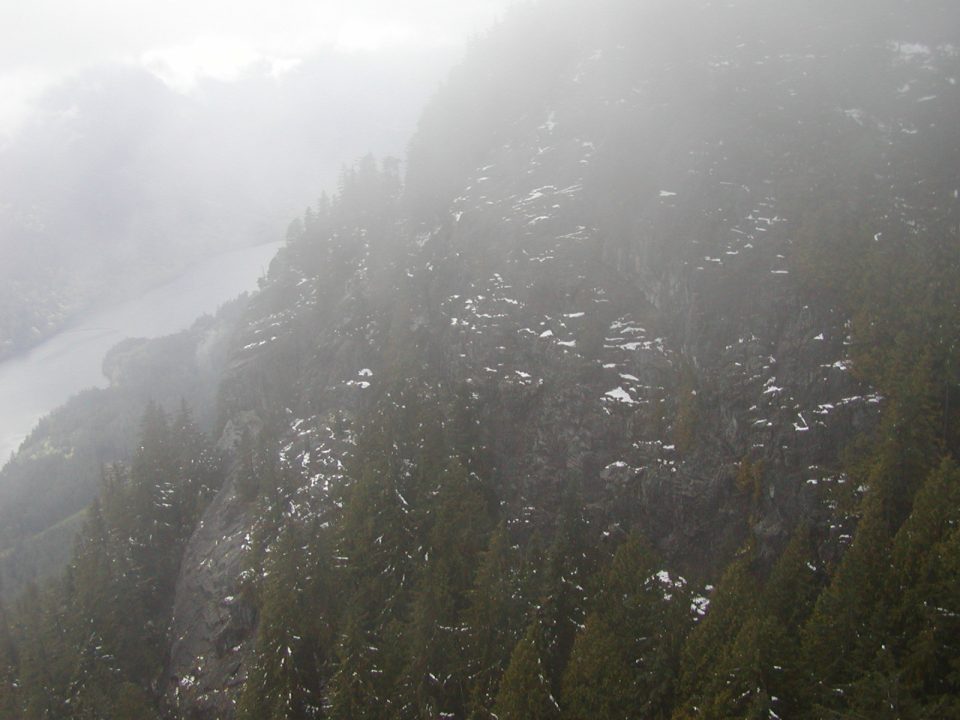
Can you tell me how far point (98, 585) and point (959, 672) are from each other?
5091 centimetres

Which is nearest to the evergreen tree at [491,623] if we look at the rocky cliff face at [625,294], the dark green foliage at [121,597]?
the rocky cliff face at [625,294]

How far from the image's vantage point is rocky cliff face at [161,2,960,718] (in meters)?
38.8

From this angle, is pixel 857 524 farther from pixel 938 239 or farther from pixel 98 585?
pixel 98 585

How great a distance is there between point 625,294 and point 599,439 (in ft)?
34.4

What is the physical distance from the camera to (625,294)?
47156mm

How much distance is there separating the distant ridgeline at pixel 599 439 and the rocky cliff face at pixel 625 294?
0.23m

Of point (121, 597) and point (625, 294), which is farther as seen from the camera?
point (121, 597)

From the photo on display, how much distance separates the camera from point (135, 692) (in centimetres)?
4344

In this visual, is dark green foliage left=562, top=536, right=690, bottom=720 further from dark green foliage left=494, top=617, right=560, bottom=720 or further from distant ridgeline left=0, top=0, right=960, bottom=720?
dark green foliage left=494, top=617, right=560, bottom=720

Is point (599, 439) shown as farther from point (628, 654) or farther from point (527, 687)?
point (527, 687)

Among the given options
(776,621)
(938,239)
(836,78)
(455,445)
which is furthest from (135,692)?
(836,78)

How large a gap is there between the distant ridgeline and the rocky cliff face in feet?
0.75

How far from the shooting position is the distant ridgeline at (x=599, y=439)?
29.7 meters

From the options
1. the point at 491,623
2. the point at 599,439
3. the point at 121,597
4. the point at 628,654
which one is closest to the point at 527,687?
the point at 628,654
